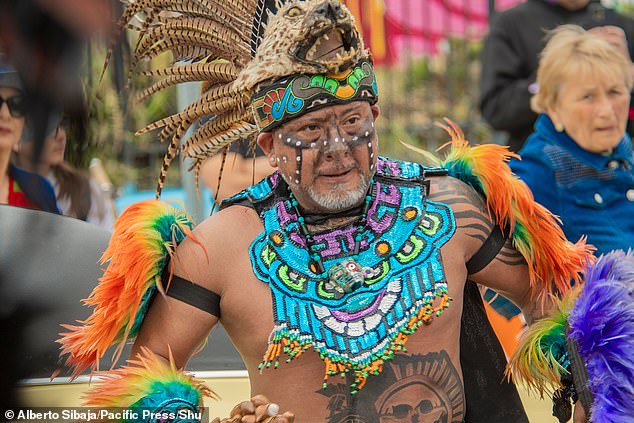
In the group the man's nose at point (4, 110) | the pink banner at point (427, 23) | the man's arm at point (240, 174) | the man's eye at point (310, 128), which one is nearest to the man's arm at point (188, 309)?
the man's eye at point (310, 128)

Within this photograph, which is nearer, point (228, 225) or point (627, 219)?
point (228, 225)

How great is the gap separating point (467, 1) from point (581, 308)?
231 inches

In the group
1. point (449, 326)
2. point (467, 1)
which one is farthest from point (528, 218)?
point (467, 1)

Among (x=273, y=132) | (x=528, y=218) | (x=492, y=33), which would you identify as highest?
(x=492, y=33)

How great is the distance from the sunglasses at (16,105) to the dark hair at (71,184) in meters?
0.09

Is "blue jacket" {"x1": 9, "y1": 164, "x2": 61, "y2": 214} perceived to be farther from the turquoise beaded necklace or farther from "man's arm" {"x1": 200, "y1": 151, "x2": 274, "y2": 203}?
"man's arm" {"x1": 200, "y1": 151, "x2": 274, "y2": 203}

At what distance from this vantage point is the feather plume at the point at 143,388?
242 cm

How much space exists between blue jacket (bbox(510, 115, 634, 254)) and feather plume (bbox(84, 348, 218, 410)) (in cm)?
184

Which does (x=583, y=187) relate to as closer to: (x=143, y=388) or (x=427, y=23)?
(x=143, y=388)

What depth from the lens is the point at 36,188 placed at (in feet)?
4.86

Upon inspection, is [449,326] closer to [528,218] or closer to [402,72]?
[528,218]

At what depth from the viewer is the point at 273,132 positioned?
8.87 feet

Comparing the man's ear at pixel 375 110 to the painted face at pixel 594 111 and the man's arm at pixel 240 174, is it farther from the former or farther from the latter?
the painted face at pixel 594 111

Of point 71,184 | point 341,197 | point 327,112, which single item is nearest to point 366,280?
point 341,197
